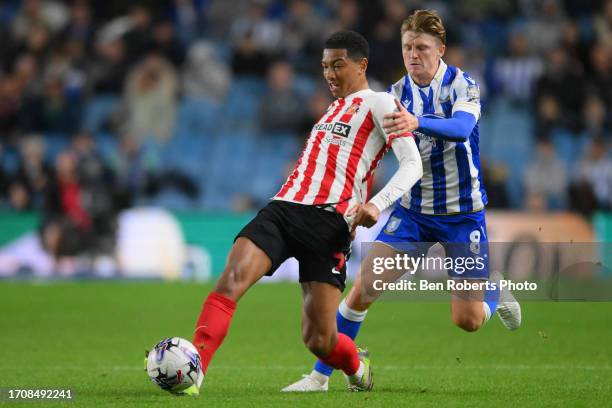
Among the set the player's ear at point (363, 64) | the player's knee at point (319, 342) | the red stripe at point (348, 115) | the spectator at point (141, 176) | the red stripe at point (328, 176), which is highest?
the player's ear at point (363, 64)

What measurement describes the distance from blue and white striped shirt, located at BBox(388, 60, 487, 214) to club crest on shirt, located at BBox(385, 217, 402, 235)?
11cm

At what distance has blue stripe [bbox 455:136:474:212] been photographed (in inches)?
301

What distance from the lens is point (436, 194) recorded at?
7.73 m

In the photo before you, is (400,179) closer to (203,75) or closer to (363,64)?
(363,64)

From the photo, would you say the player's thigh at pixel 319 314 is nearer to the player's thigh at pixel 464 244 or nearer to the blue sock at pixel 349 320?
the blue sock at pixel 349 320

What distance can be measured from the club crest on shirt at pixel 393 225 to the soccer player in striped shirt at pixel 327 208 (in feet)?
3.01

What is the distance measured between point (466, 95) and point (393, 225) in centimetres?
106

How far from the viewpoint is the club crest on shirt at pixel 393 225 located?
7.80 m

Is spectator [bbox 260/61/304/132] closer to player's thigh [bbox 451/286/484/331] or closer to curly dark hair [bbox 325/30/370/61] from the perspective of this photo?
player's thigh [bbox 451/286/484/331]

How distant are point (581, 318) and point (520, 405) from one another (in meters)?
6.59

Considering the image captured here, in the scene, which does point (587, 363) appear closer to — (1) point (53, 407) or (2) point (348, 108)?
(2) point (348, 108)

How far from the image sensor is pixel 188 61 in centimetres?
2069

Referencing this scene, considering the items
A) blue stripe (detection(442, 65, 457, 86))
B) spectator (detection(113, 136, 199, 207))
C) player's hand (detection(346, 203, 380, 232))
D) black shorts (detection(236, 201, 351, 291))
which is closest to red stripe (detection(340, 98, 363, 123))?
black shorts (detection(236, 201, 351, 291))

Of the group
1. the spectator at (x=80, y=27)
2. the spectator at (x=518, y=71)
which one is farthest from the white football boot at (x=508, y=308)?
the spectator at (x=80, y=27)
